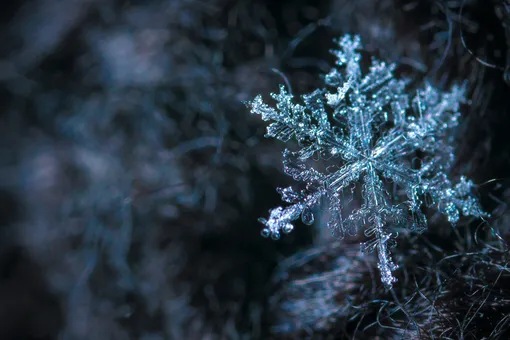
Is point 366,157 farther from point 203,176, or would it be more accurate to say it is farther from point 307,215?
point 203,176

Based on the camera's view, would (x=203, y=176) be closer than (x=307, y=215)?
No

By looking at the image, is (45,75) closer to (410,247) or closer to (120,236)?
(120,236)

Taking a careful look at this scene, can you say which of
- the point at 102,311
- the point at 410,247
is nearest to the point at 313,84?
the point at 410,247

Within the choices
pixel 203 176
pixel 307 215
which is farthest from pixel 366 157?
pixel 203 176

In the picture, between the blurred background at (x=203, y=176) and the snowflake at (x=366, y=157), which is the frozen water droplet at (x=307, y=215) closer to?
the snowflake at (x=366, y=157)

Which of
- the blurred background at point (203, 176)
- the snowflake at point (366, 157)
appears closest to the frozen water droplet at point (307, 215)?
the snowflake at point (366, 157)

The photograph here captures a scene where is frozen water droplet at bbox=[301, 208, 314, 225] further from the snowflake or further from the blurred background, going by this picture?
the blurred background

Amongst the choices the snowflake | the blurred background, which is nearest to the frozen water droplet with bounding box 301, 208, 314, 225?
the snowflake
